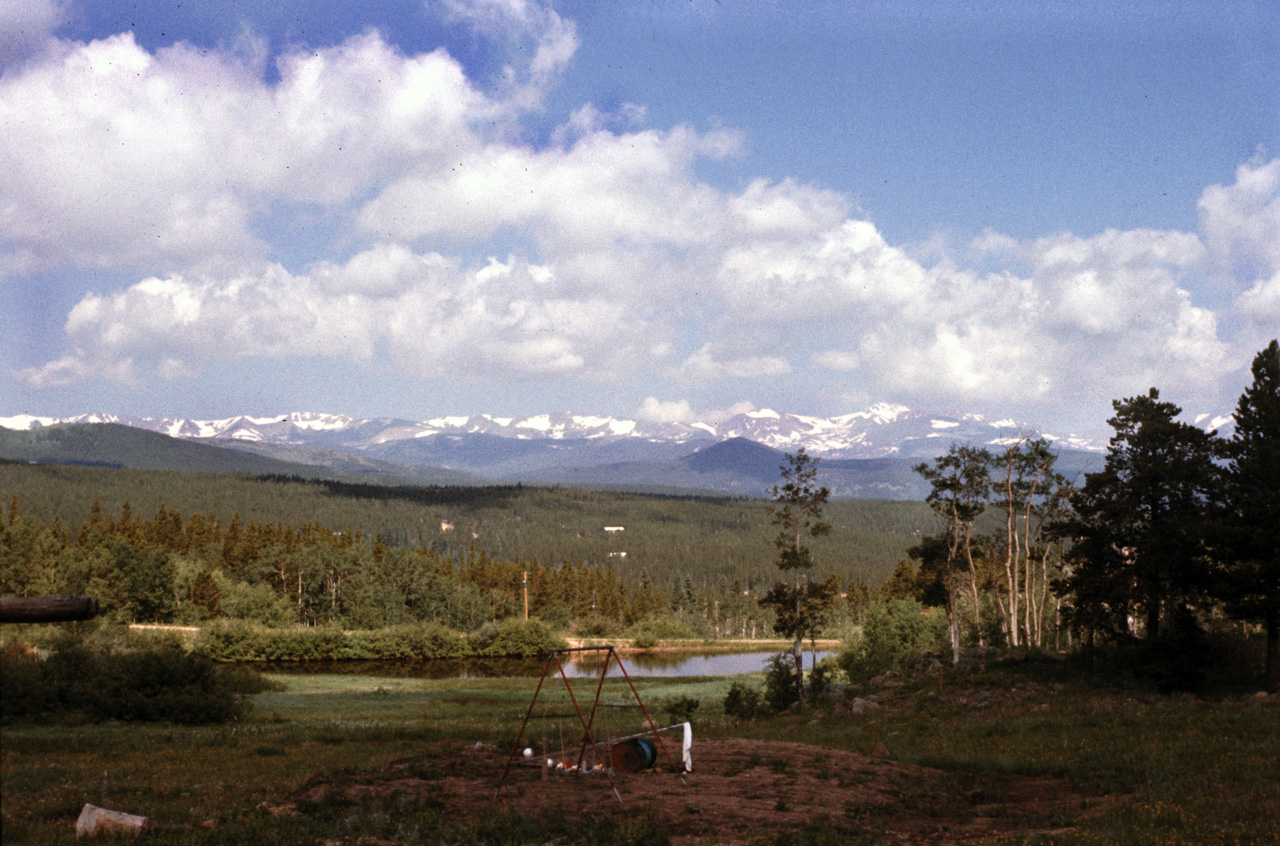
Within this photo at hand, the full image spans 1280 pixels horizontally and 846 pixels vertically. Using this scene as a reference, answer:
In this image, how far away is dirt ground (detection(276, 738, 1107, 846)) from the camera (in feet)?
62.1

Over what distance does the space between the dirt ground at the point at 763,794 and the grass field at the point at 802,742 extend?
88 cm

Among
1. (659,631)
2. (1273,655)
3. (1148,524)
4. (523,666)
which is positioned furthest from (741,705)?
(659,631)

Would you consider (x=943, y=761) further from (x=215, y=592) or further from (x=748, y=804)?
(x=215, y=592)

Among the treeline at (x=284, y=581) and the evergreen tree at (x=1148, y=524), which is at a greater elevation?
the evergreen tree at (x=1148, y=524)

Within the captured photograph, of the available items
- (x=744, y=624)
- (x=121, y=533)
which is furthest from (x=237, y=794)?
(x=744, y=624)

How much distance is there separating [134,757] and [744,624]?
580 feet

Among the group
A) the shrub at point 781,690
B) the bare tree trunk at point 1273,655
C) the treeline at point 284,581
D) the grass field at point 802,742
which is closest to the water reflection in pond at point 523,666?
the treeline at point 284,581

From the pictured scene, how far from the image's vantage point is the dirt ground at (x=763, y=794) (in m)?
18.9

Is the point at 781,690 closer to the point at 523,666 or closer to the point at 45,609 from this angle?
the point at 45,609

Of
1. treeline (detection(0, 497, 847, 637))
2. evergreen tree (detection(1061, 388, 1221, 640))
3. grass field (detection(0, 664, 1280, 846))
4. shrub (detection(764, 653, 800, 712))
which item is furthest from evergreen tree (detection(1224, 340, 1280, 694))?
treeline (detection(0, 497, 847, 637))

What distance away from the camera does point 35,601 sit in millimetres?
8703

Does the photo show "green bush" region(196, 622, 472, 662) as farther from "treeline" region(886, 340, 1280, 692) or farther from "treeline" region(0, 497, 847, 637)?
"treeline" region(886, 340, 1280, 692)

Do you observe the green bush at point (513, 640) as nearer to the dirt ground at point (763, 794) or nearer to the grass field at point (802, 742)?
the grass field at point (802, 742)

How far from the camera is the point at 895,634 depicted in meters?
82.9
